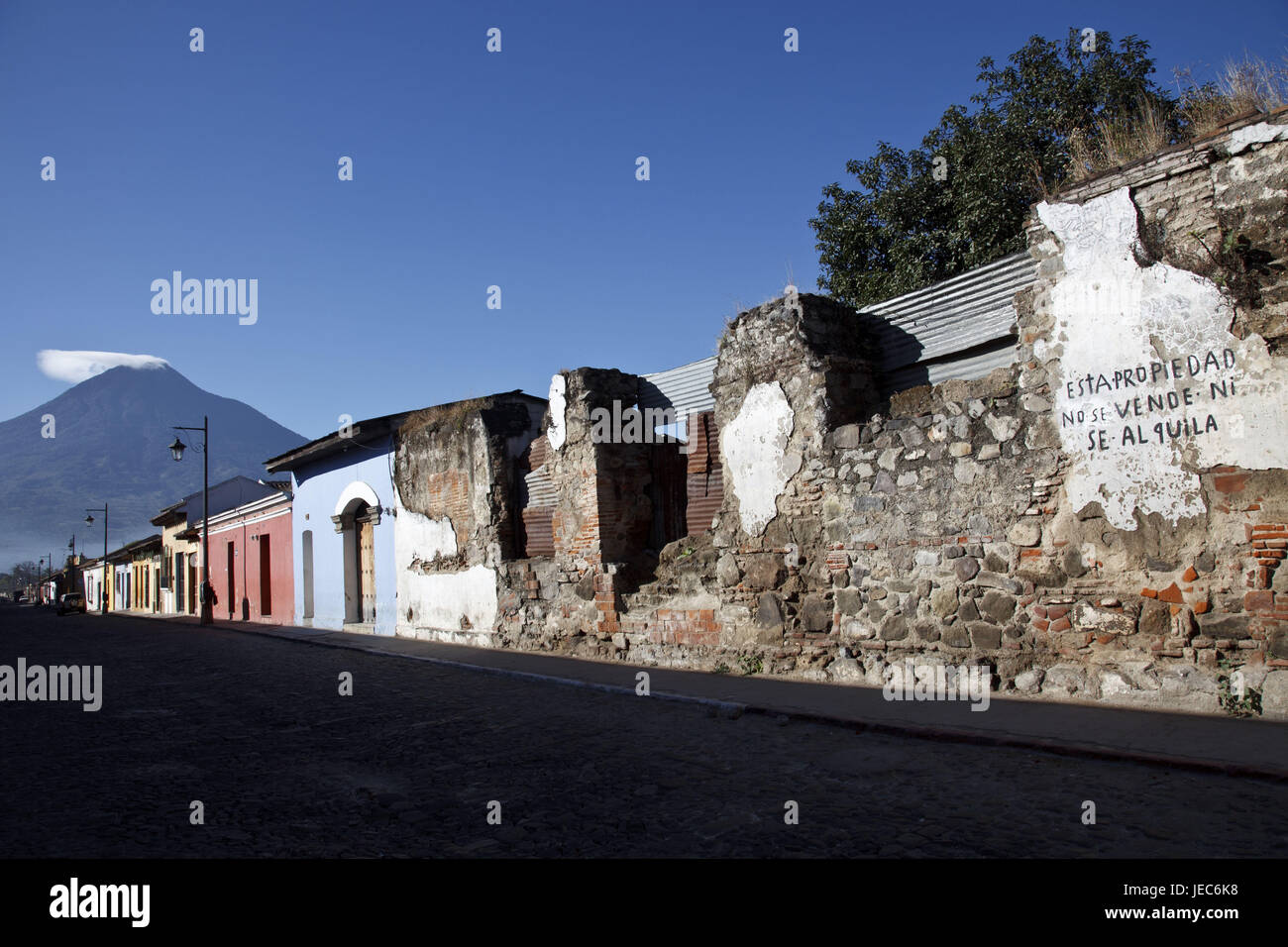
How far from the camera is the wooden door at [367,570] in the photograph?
17.7 meters

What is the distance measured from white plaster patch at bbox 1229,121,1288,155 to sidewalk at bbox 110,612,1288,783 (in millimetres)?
3675

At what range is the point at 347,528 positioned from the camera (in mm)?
18422

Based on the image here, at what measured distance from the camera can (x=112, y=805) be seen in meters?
4.53

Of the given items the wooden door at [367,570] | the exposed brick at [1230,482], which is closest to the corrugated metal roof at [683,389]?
the exposed brick at [1230,482]

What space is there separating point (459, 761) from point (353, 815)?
1.22 m

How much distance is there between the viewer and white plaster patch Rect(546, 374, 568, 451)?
37.1 feet

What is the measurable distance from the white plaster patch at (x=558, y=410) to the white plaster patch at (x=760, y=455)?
3.00 meters

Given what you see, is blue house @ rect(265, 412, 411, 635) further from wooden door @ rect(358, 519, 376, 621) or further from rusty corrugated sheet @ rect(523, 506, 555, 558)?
rusty corrugated sheet @ rect(523, 506, 555, 558)

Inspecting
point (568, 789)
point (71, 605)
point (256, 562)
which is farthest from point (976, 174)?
point (71, 605)

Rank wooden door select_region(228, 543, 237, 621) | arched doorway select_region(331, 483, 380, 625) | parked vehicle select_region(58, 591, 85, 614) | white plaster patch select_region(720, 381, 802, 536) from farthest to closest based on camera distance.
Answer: parked vehicle select_region(58, 591, 85, 614) < wooden door select_region(228, 543, 237, 621) < arched doorway select_region(331, 483, 380, 625) < white plaster patch select_region(720, 381, 802, 536)

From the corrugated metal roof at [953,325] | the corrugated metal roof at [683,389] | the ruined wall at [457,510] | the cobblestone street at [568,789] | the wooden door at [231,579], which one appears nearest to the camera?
the cobblestone street at [568,789]

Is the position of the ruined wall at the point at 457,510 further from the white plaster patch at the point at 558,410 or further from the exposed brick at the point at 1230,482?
the exposed brick at the point at 1230,482

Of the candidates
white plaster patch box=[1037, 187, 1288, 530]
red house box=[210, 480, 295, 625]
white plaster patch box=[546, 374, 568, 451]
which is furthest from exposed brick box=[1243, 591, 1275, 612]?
red house box=[210, 480, 295, 625]
